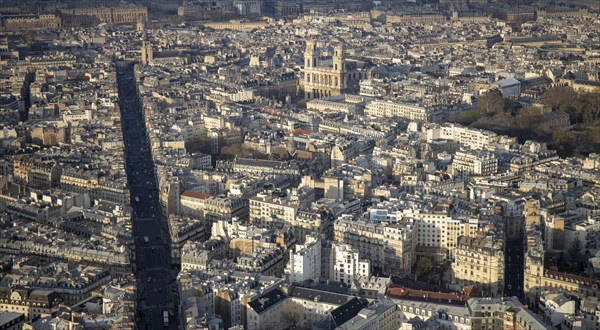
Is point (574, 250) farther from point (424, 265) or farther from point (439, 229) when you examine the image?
point (424, 265)

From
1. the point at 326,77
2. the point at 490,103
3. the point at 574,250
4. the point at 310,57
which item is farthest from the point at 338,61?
the point at 574,250

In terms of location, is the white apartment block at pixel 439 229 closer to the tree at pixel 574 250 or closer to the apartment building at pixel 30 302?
the tree at pixel 574 250

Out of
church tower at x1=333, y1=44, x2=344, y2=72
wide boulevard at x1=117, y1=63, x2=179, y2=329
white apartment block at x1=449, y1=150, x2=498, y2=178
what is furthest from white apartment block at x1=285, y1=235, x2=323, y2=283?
church tower at x1=333, y1=44, x2=344, y2=72

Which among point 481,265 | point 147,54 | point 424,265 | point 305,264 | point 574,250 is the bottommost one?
point 424,265

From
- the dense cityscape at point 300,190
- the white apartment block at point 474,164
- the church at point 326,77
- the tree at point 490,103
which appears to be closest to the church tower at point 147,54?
the dense cityscape at point 300,190

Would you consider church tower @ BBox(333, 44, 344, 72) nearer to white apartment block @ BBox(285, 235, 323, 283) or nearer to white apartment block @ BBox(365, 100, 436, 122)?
white apartment block @ BBox(365, 100, 436, 122)
